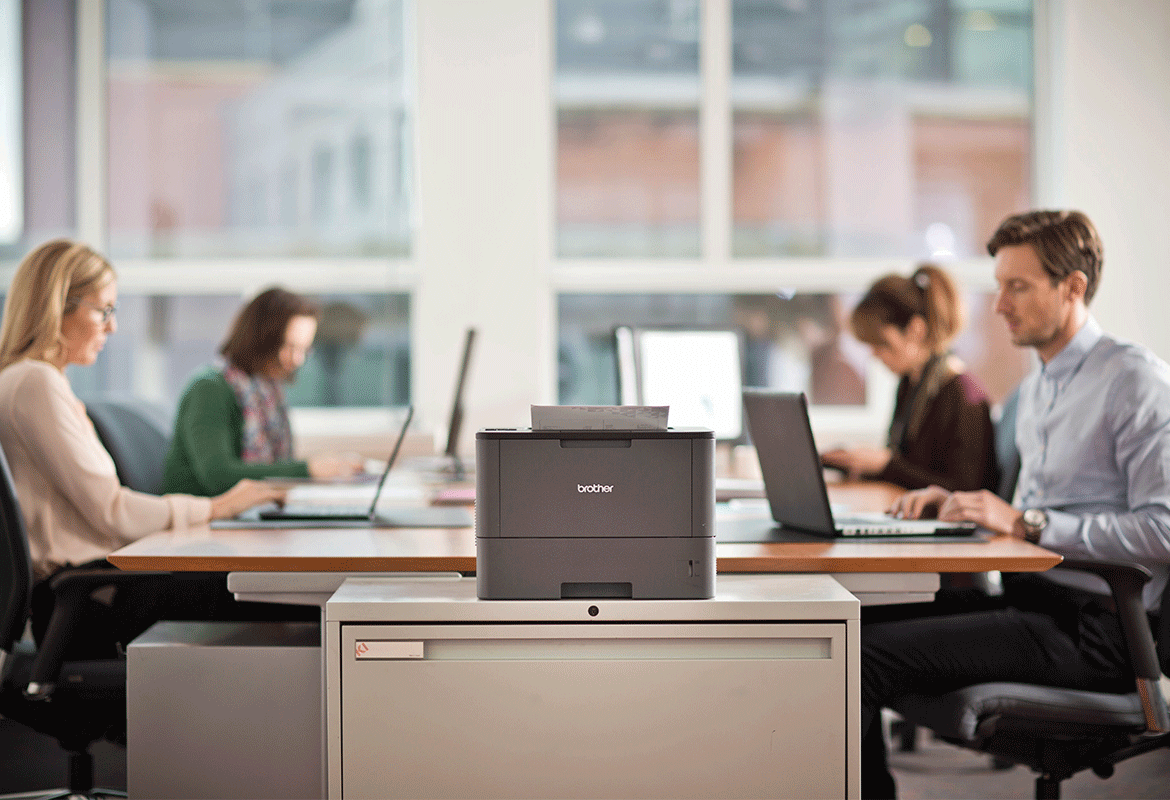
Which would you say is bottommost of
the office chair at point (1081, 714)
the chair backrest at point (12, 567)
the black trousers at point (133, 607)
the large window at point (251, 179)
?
the office chair at point (1081, 714)

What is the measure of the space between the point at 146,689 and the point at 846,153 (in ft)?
10.9

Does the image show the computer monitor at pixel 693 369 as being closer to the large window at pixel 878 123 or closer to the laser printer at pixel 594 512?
the laser printer at pixel 594 512

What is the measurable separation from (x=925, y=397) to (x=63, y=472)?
1.96m

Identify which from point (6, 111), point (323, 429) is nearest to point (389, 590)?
point (323, 429)

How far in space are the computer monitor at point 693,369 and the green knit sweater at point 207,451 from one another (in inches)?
37.1

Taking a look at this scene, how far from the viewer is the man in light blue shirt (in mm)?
1746

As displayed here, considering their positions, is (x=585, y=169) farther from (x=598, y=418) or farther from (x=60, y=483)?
(x=598, y=418)

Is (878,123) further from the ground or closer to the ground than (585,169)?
further from the ground

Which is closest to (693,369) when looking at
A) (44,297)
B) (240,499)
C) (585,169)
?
(240,499)

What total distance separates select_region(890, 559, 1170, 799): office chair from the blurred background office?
217 cm

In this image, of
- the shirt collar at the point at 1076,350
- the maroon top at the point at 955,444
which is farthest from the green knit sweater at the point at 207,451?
the shirt collar at the point at 1076,350

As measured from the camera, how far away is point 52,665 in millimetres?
1727

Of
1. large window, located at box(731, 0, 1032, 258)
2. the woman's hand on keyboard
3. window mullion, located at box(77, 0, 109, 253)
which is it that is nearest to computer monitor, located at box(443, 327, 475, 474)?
the woman's hand on keyboard

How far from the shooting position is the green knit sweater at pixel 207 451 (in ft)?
8.14
